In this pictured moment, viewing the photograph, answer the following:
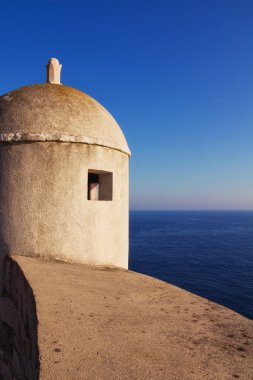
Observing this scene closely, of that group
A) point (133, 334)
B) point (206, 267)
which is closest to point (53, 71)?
point (133, 334)

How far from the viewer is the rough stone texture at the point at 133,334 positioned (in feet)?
8.64

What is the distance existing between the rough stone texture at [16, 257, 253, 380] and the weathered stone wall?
35 centimetres

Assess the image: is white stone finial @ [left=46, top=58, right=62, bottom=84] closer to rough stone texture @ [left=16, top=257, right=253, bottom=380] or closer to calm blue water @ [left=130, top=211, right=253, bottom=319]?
rough stone texture @ [left=16, top=257, right=253, bottom=380]

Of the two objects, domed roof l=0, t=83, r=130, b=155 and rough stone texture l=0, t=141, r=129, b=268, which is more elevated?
domed roof l=0, t=83, r=130, b=155

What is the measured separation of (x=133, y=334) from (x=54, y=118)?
4.74m

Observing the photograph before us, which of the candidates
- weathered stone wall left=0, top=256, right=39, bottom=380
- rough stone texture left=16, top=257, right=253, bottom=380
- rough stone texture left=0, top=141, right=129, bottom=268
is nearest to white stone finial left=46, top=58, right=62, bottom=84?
rough stone texture left=0, top=141, right=129, bottom=268

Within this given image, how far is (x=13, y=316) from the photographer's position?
5434mm

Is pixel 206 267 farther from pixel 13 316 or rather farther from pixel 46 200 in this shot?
pixel 13 316

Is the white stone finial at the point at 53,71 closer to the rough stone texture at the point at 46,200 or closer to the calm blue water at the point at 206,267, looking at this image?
the rough stone texture at the point at 46,200

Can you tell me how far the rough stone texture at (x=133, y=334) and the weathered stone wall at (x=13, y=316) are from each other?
347mm

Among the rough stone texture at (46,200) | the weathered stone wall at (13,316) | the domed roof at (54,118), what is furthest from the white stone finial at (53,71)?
the weathered stone wall at (13,316)

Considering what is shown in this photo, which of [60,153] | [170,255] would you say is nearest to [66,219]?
[60,153]

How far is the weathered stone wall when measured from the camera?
177 inches

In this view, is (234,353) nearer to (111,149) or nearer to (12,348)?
(12,348)
